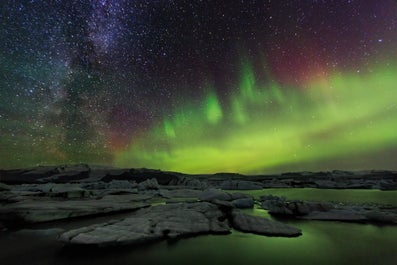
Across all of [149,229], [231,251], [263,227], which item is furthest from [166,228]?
[263,227]

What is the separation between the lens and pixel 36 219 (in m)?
13.1

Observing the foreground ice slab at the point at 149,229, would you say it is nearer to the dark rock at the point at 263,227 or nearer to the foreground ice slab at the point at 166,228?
the foreground ice slab at the point at 166,228

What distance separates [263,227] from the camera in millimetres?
10961

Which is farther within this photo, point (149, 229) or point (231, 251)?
point (149, 229)

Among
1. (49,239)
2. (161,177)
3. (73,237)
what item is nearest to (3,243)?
(49,239)

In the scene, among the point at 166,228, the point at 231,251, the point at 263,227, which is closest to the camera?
the point at 231,251

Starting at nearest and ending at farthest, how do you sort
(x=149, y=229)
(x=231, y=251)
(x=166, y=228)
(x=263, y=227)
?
(x=231, y=251) → (x=149, y=229) → (x=166, y=228) → (x=263, y=227)

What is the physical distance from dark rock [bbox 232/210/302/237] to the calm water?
37cm

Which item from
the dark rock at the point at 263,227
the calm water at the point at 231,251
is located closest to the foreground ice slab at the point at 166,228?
the dark rock at the point at 263,227

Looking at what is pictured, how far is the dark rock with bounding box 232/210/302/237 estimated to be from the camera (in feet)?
34.5

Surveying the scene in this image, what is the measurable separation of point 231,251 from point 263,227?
3017 mm

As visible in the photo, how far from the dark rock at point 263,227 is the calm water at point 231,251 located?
14.7 inches

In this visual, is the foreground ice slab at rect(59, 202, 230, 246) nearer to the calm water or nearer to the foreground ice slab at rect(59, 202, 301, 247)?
the foreground ice slab at rect(59, 202, 301, 247)

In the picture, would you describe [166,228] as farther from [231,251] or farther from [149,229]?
[231,251]
